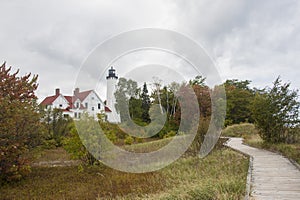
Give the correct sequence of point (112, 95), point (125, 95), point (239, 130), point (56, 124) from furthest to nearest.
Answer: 1. point (239, 130)
2. point (56, 124)
3. point (112, 95)
4. point (125, 95)

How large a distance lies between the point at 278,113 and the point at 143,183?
24.1 ft

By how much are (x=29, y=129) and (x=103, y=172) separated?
118 inches

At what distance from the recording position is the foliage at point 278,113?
1189 centimetres

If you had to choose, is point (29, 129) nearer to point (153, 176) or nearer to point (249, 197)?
point (153, 176)

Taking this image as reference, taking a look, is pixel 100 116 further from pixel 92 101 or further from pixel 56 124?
pixel 92 101

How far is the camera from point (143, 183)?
779 centimetres

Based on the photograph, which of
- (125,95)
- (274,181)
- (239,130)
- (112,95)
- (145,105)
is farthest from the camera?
(239,130)

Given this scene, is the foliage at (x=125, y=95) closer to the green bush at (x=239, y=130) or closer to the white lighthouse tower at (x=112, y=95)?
the white lighthouse tower at (x=112, y=95)

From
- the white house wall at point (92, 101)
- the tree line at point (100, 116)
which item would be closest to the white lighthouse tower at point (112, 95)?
the tree line at point (100, 116)

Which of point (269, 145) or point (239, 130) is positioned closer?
Result: point (269, 145)

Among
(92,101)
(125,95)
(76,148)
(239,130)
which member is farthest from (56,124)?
(239,130)

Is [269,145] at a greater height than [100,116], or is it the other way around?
[100,116]

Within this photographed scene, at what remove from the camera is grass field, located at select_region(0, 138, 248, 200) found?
17.7ft

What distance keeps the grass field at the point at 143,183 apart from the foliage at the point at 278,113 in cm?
304
